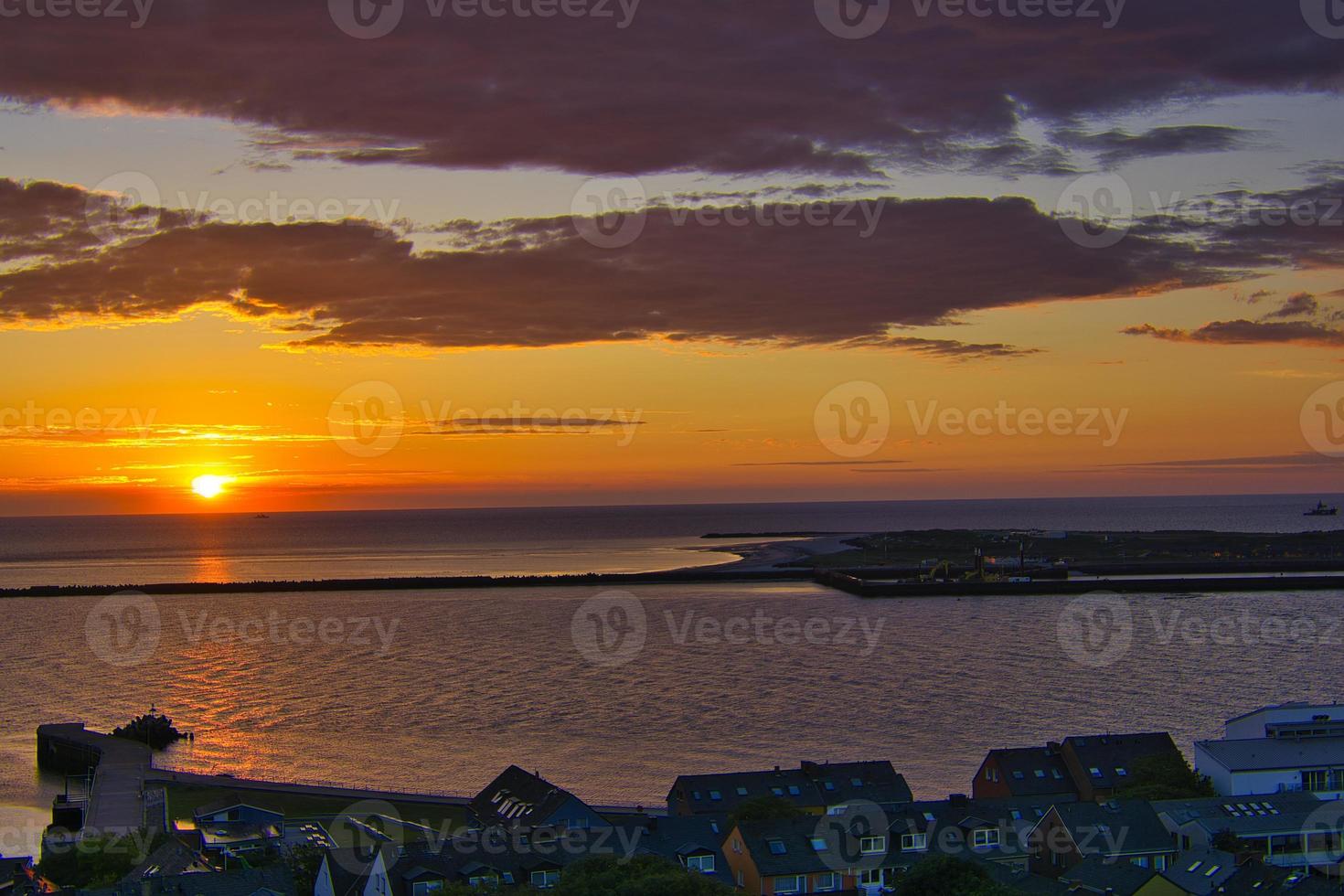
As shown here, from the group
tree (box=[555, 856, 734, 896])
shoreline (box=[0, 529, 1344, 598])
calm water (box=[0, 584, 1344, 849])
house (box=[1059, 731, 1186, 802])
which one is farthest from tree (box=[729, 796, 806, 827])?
shoreline (box=[0, 529, 1344, 598])

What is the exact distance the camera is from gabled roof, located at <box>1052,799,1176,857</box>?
32.0 meters

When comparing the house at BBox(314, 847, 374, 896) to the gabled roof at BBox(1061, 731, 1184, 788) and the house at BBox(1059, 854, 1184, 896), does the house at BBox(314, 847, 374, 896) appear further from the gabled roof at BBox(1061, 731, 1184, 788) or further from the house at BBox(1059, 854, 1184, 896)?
the gabled roof at BBox(1061, 731, 1184, 788)

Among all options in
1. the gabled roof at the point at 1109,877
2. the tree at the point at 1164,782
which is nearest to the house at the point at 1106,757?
the tree at the point at 1164,782

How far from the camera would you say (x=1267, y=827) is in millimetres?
32062

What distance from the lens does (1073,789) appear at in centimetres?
3959

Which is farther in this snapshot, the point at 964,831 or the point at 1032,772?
the point at 1032,772

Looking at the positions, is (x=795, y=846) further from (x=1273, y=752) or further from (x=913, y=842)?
(x=1273, y=752)

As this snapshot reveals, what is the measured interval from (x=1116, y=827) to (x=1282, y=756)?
9.20 metres

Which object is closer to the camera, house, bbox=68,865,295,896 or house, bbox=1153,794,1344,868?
house, bbox=68,865,295,896

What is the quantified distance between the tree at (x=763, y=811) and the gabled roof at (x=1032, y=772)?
891 cm

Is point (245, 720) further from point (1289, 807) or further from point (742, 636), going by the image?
point (1289, 807)

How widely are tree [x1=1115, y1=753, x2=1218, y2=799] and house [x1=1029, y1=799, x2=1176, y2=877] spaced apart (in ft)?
7.82

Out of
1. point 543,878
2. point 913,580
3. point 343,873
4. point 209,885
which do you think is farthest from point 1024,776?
point 913,580

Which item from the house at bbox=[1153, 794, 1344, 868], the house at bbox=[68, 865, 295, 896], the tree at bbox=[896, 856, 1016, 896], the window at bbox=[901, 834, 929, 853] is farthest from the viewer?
the window at bbox=[901, 834, 929, 853]
